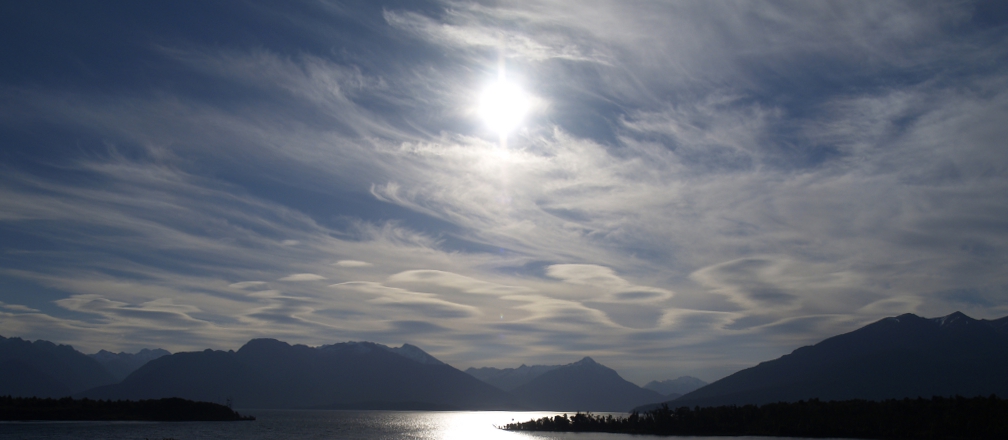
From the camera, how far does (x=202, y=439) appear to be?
17325cm

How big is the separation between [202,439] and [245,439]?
41.8 feet

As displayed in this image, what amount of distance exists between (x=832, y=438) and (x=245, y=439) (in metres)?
187

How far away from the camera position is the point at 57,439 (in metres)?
157

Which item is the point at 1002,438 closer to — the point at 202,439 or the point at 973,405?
the point at 973,405

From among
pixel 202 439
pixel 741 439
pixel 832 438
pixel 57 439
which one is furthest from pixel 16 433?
pixel 832 438

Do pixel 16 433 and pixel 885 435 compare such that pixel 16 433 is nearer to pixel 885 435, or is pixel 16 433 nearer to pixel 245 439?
pixel 245 439

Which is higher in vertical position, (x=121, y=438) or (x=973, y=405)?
(x=973, y=405)

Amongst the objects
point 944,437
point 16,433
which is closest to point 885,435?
point 944,437

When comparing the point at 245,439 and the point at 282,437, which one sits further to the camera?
the point at 282,437

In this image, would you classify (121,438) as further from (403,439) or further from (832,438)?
(832,438)

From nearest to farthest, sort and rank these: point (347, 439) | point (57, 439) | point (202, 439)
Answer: point (57, 439), point (202, 439), point (347, 439)

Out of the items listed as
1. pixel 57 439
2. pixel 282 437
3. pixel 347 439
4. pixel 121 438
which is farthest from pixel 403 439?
pixel 57 439

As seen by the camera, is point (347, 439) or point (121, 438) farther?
point (347, 439)

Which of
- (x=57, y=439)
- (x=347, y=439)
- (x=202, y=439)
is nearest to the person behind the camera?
(x=57, y=439)
